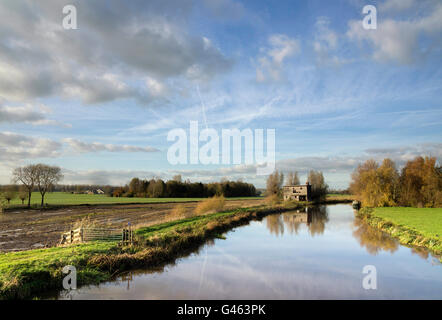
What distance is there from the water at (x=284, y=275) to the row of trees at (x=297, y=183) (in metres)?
55.0

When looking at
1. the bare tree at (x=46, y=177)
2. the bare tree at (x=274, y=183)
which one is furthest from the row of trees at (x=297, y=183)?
the bare tree at (x=46, y=177)

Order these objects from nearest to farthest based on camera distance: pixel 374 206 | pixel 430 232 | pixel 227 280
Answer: pixel 227 280 < pixel 430 232 < pixel 374 206

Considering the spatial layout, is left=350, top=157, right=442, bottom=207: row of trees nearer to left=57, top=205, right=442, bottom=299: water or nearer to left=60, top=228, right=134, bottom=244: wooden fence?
left=57, top=205, right=442, bottom=299: water

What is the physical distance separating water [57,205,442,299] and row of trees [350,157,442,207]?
32443 mm

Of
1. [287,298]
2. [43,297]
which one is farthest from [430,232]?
[43,297]

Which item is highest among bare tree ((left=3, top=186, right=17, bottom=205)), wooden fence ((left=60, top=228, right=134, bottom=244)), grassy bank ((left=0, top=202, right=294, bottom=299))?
bare tree ((left=3, top=186, right=17, bottom=205))

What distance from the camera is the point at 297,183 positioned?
275 ft

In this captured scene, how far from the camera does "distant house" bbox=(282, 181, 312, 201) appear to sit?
73438 mm

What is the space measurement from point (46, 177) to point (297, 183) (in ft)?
217

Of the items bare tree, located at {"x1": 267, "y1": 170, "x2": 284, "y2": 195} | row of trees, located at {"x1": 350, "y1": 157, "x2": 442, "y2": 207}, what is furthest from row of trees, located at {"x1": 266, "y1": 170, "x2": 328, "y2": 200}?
row of trees, located at {"x1": 350, "y1": 157, "x2": 442, "y2": 207}

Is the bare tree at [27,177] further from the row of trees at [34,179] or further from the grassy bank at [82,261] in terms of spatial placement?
the grassy bank at [82,261]
